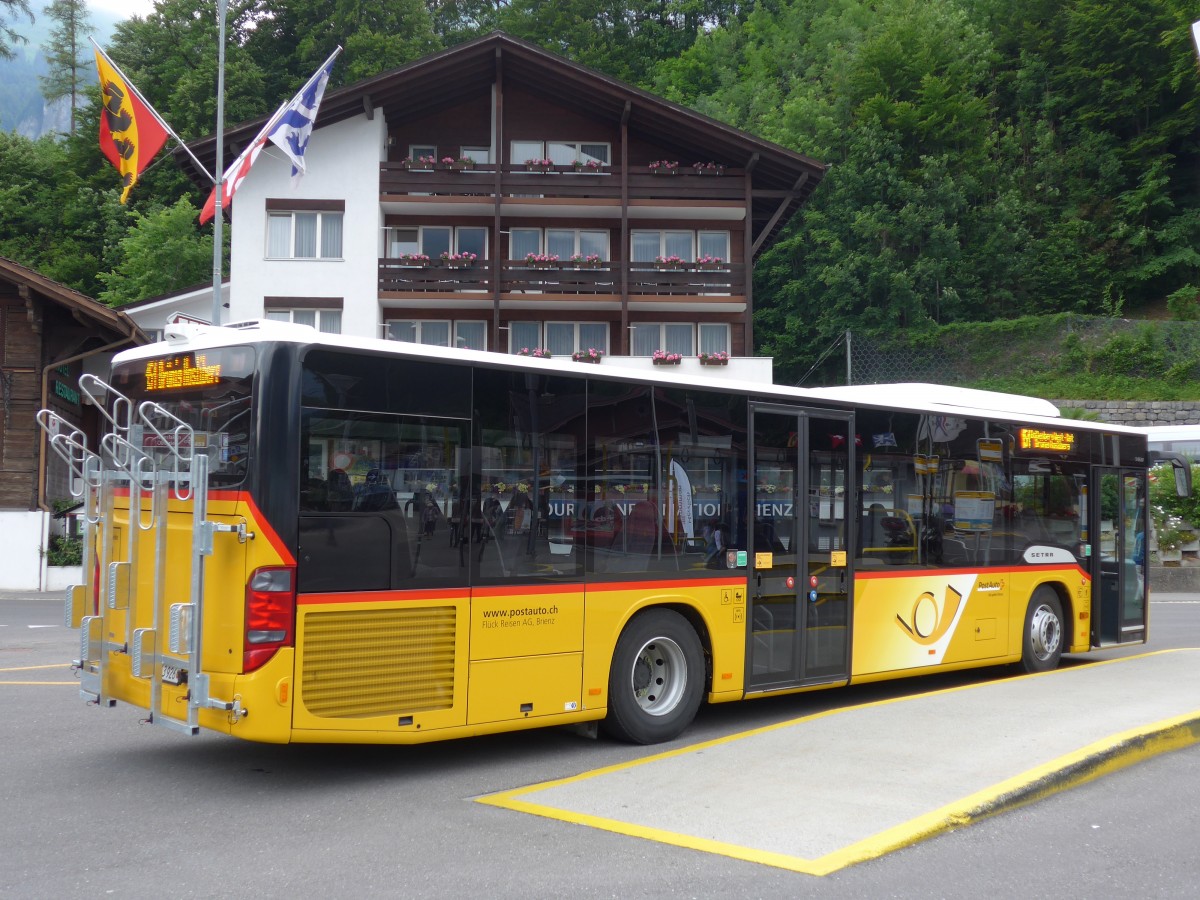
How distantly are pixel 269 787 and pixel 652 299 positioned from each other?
2613 centimetres

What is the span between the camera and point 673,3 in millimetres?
59500

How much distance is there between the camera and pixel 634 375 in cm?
870

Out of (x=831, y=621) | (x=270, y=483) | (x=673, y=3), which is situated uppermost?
(x=673, y=3)

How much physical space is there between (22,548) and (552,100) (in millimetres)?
18779

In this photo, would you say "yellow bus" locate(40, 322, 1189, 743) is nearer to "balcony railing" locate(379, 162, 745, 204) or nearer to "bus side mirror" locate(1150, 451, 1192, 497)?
"bus side mirror" locate(1150, 451, 1192, 497)

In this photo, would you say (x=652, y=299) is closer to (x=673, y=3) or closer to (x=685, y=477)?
(x=685, y=477)

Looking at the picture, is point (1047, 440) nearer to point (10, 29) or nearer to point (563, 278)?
point (563, 278)

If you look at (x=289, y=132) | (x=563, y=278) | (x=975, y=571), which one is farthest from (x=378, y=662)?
(x=563, y=278)

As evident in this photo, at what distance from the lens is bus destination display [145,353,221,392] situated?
7289mm

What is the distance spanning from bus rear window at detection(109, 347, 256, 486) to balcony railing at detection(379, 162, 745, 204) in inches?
984

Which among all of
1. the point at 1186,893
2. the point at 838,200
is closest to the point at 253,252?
the point at 838,200

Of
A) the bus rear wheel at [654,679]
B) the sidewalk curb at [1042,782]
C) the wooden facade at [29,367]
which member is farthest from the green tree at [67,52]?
the sidewalk curb at [1042,782]

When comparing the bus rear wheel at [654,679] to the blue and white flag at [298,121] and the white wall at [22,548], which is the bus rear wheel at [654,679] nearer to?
the blue and white flag at [298,121]

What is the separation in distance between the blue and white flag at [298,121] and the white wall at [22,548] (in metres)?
10.1
